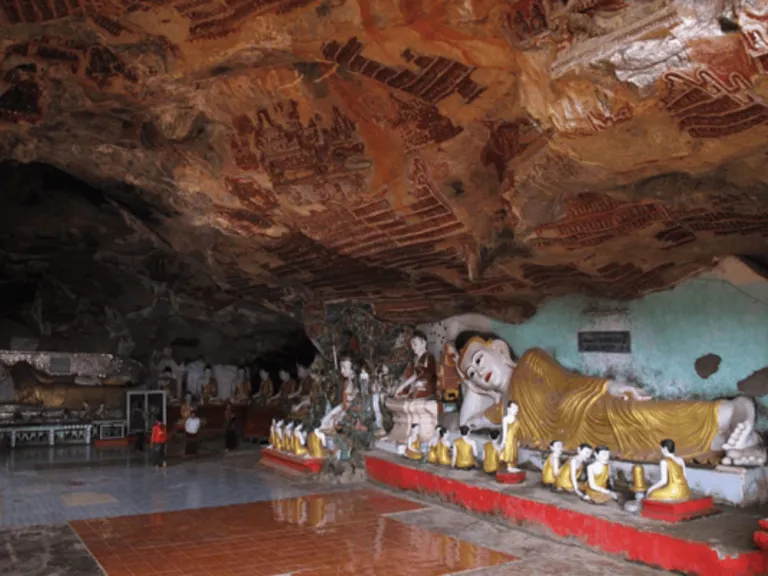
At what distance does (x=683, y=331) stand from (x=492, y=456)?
2.51m

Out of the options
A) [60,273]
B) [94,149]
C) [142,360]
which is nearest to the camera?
[94,149]

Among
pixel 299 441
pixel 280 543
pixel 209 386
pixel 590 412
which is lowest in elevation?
pixel 280 543

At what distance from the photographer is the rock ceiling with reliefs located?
4012 millimetres

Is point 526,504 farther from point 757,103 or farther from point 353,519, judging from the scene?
point 757,103

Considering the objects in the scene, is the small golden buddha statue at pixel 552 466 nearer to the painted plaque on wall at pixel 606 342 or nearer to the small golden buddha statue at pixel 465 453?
the small golden buddha statue at pixel 465 453

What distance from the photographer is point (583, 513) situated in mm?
5957

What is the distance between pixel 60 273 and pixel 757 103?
1477 centimetres

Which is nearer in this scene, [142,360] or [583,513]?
[583,513]

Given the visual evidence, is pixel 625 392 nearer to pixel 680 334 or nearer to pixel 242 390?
pixel 680 334

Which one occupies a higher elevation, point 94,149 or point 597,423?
point 94,149

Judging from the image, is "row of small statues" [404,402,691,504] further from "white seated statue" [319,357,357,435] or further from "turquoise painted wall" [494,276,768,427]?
"white seated statue" [319,357,357,435]

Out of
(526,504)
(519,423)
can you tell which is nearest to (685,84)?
(526,504)

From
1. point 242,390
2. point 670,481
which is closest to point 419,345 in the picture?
point 670,481

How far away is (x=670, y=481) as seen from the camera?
5.74 metres
